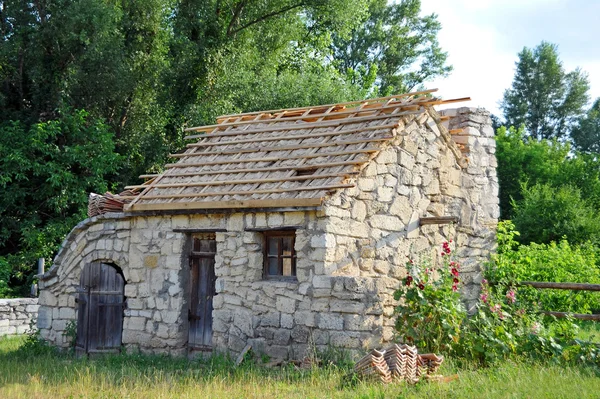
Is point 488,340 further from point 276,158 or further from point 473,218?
point 276,158

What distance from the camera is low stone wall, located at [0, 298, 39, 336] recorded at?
16516 millimetres

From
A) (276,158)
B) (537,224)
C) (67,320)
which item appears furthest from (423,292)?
(537,224)

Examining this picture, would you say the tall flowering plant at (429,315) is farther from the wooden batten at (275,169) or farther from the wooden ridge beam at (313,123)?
the wooden ridge beam at (313,123)

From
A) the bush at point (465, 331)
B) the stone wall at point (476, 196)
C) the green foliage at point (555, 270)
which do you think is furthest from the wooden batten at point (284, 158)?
the green foliage at point (555, 270)

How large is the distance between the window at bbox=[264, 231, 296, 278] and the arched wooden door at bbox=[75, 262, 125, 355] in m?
3.10

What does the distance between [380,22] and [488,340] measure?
25.5 m

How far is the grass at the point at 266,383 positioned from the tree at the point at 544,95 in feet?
95.1

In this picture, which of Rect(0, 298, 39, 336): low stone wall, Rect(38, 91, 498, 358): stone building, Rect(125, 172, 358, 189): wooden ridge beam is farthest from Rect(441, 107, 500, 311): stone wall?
Rect(0, 298, 39, 336): low stone wall

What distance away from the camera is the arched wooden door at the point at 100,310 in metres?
12.3

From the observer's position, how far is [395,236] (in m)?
10.8

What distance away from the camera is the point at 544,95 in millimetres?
36250

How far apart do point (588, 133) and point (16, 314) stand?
28294 mm

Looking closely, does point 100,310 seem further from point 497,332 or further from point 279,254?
point 497,332

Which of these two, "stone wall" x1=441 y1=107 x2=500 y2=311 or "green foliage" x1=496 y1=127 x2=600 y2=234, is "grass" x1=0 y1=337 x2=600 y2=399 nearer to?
"stone wall" x1=441 y1=107 x2=500 y2=311
